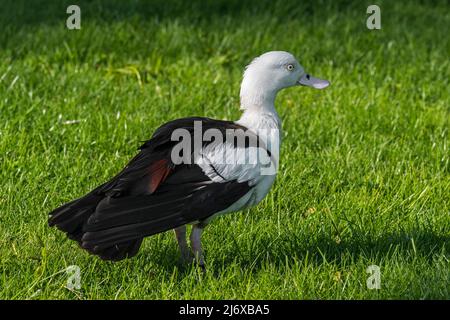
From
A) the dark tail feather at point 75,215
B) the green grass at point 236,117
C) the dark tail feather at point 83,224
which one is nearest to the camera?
the dark tail feather at point 83,224

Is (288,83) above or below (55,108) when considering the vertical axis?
above

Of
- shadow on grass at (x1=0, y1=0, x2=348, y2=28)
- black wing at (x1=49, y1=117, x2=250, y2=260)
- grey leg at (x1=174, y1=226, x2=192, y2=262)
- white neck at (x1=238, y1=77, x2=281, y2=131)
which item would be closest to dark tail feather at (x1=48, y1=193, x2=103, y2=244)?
black wing at (x1=49, y1=117, x2=250, y2=260)

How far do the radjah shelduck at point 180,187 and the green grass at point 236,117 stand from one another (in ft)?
0.92

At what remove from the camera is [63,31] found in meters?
8.11

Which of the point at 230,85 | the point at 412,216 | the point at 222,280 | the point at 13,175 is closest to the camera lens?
the point at 222,280

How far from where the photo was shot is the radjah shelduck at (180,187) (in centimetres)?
432

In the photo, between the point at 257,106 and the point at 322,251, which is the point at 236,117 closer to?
Result: the point at 257,106

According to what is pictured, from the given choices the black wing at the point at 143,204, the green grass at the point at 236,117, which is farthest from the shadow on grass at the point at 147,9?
the black wing at the point at 143,204

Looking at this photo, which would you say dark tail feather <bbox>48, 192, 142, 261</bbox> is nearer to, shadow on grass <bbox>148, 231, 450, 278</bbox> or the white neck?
shadow on grass <bbox>148, 231, 450, 278</bbox>

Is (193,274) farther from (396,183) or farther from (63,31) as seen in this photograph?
(63,31)

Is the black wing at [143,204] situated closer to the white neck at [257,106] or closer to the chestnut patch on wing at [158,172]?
the chestnut patch on wing at [158,172]

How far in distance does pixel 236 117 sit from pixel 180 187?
247cm
